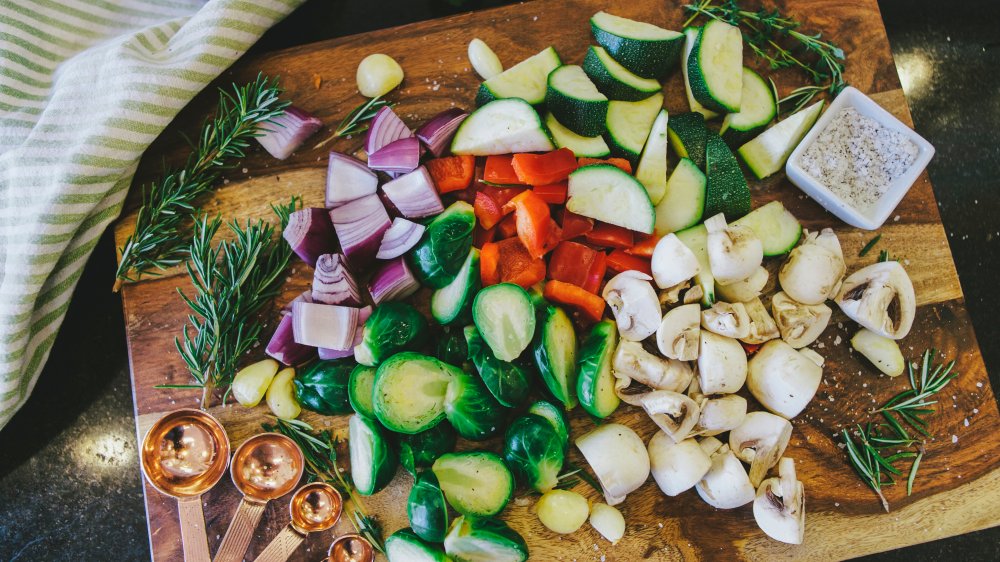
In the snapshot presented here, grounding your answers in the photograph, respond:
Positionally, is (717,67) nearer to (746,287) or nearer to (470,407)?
(746,287)

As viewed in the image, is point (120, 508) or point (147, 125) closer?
point (147, 125)

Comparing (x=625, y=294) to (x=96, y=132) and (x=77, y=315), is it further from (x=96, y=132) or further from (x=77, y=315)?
(x=77, y=315)

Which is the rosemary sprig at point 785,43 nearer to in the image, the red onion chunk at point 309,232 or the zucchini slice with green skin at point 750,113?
the zucchini slice with green skin at point 750,113

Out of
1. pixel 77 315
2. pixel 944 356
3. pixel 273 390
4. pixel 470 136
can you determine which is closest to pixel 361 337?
pixel 273 390

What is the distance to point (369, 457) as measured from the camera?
1.98 m

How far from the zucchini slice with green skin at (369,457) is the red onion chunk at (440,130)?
848 mm

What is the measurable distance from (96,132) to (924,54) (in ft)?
9.61

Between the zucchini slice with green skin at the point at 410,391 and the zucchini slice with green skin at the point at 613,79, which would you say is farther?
the zucchini slice with green skin at the point at 613,79

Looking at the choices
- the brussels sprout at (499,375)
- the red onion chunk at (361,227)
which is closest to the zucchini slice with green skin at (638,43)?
the red onion chunk at (361,227)

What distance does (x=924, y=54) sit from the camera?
2.66 m

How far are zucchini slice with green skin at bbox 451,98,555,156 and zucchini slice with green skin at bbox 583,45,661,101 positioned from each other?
26 cm

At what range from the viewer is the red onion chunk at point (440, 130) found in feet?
6.95

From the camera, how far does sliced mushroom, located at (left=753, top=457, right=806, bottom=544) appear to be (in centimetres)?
201

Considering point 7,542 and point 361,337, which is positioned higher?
point 361,337
